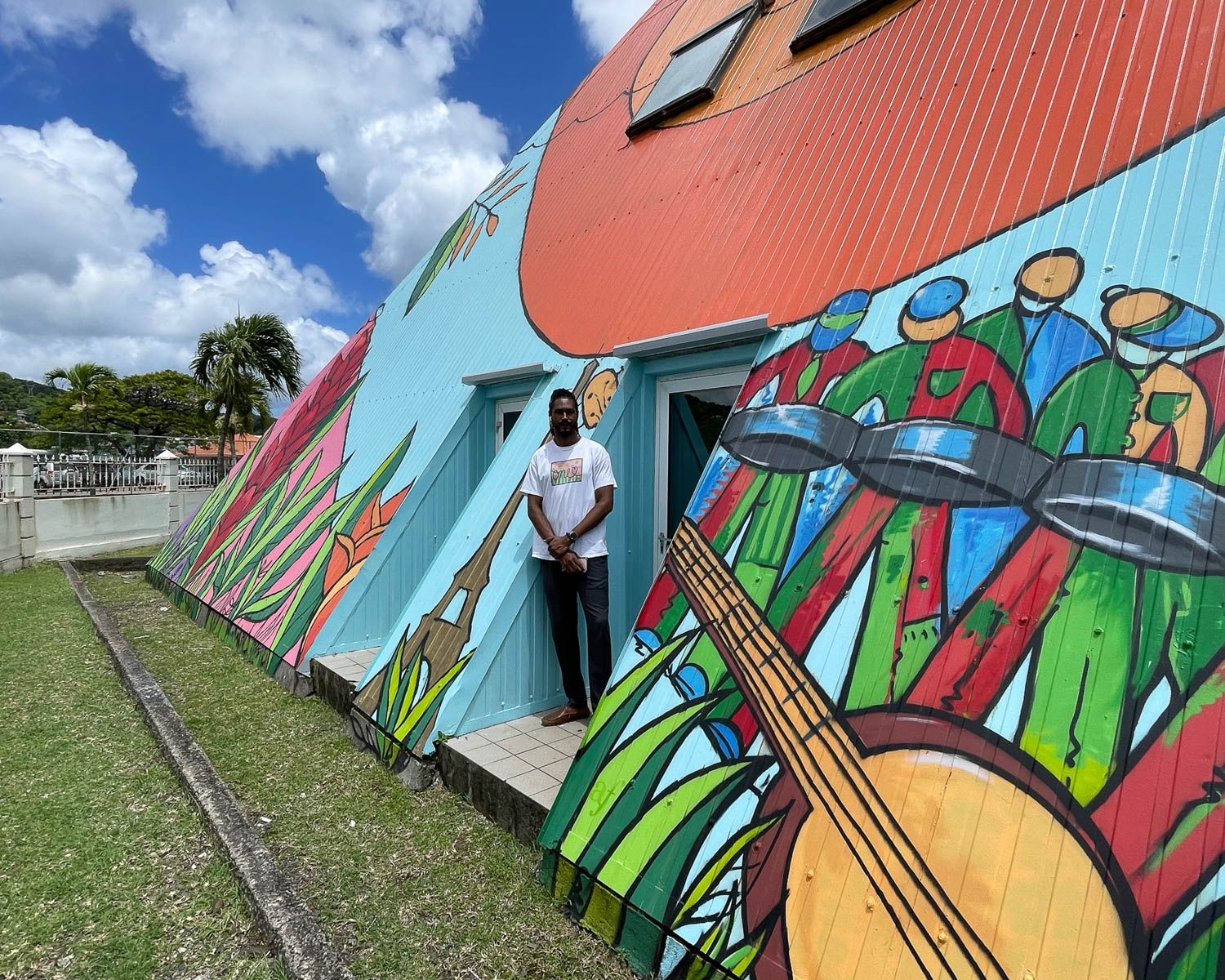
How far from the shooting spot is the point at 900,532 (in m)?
2.56

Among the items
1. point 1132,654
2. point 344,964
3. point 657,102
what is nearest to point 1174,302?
point 1132,654

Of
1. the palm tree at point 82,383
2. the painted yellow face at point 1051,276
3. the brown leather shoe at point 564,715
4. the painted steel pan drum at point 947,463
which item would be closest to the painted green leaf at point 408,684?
the brown leather shoe at point 564,715

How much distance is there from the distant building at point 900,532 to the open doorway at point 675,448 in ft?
0.09

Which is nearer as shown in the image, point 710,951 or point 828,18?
point 710,951

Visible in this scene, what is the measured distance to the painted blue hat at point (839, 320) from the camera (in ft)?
10.8

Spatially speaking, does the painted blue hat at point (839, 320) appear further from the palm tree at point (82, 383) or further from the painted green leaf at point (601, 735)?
the palm tree at point (82, 383)

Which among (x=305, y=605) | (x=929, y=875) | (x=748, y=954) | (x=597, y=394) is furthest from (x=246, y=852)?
Answer: (x=597, y=394)

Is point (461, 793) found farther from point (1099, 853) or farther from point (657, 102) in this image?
point (657, 102)

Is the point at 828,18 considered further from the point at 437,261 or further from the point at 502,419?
the point at 437,261

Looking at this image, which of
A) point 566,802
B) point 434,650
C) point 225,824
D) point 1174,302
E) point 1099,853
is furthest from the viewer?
point 434,650

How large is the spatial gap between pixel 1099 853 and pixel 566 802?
1.87 meters

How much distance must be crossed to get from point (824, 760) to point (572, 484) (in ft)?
6.78

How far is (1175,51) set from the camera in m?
2.92

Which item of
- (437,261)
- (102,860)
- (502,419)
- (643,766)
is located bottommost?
(102,860)
